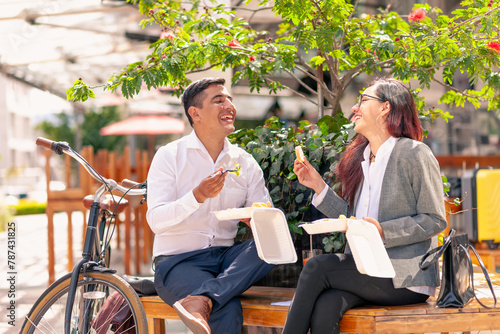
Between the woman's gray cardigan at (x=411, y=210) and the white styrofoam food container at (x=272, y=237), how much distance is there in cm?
39

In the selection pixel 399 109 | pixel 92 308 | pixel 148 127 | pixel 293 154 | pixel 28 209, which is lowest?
pixel 28 209

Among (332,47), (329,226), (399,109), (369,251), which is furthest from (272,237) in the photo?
(332,47)

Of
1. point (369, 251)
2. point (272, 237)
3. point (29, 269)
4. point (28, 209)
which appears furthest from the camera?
point (28, 209)

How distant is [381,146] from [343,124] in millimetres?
887

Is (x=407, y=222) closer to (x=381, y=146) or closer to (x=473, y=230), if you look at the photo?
(x=381, y=146)

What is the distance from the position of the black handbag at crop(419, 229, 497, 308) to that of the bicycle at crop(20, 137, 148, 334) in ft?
3.91

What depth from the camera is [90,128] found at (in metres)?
22.8

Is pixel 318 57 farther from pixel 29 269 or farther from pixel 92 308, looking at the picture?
pixel 29 269

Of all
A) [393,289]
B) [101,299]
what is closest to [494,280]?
[393,289]

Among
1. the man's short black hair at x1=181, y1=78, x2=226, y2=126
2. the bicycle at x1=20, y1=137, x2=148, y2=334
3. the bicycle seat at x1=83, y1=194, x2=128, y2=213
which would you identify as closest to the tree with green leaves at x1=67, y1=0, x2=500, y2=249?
the man's short black hair at x1=181, y1=78, x2=226, y2=126

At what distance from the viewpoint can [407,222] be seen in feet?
7.50

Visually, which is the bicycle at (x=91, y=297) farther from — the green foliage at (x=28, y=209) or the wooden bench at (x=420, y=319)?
the green foliage at (x=28, y=209)

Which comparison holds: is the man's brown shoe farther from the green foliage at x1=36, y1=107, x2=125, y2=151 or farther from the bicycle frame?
the green foliage at x1=36, y1=107, x2=125, y2=151

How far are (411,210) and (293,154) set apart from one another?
90 centimetres
